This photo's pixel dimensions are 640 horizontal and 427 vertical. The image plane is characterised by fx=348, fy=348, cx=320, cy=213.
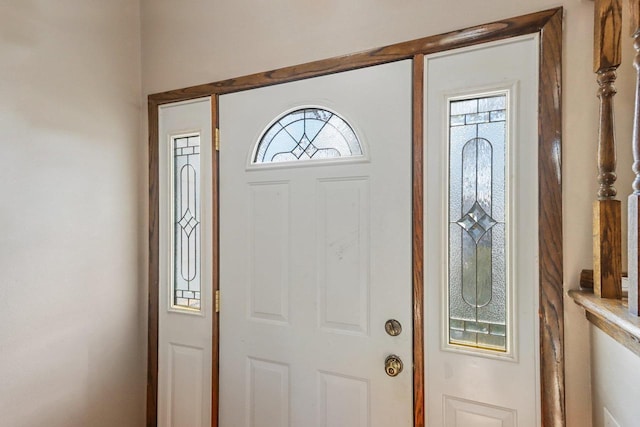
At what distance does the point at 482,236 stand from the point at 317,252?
624 millimetres

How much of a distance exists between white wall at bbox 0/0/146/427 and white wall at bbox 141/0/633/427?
0.25 metres

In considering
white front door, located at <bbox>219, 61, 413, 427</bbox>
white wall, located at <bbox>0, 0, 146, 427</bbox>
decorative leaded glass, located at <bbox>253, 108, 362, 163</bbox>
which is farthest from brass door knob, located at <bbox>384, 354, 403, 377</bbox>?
white wall, located at <bbox>0, 0, 146, 427</bbox>

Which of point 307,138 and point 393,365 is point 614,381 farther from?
point 307,138

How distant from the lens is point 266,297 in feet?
5.05

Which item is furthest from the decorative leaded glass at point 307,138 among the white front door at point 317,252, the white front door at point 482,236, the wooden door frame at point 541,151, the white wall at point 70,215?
the white wall at point 70,215

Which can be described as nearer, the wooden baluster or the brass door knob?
the wooden baluster

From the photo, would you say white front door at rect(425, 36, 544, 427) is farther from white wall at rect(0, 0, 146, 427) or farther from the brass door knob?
white wall at rect(0, 0, 146, 427)

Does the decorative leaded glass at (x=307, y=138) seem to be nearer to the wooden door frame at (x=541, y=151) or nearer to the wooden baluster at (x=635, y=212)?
the wooden door frame at (x=541, y=151)

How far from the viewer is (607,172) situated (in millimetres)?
973

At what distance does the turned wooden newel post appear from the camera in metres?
0.95

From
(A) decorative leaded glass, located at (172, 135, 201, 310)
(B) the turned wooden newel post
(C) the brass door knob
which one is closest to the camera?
(B) the turned wooden newel post

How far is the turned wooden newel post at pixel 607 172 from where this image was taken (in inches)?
37.3

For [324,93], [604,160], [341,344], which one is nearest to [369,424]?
[341,344]

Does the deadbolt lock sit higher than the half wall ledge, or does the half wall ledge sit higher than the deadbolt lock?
the half wall ledge
